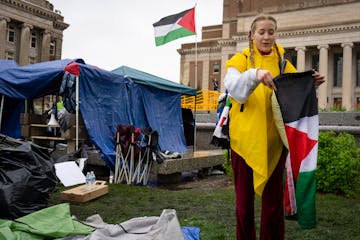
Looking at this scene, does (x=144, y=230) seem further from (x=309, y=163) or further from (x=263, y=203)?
(x=309, y=163)

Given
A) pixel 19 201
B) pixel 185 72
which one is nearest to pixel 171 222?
pixel 19 201

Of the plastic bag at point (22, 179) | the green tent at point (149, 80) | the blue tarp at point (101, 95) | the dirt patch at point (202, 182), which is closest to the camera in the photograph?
the plastic bag at point (22, 179)

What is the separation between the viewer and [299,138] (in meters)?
2.46

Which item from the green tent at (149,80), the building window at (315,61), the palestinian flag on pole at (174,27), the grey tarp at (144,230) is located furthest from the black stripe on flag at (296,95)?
the building window at (315,61)

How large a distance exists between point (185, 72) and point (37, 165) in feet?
199

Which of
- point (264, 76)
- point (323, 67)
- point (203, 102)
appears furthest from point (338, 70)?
point (264, 76)

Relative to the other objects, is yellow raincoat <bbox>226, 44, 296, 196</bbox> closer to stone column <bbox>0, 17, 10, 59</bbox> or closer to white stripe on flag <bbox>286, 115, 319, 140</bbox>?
white stripe on flag <bbox>286, 115, 319, 140</bbox>

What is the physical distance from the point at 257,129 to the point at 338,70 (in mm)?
53037

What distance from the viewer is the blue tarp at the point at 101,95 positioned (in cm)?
865

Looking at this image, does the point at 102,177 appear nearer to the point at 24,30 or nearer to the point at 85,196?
the point at 85,196

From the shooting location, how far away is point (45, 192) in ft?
15.8

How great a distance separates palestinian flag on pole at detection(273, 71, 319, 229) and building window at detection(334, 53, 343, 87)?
51649 millimetres

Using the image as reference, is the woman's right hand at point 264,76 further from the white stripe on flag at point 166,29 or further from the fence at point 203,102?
the fence at point 203,102

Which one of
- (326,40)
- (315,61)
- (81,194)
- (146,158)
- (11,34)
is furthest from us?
(11,34)
